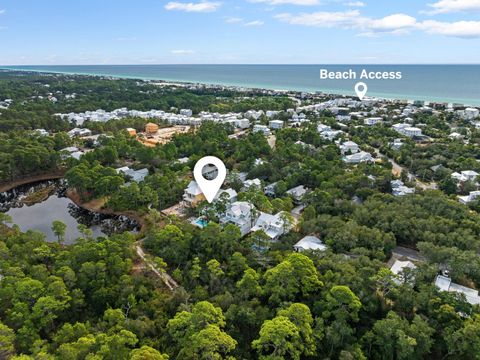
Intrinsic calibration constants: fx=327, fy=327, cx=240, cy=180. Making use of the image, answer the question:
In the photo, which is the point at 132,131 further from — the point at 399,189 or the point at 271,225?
the point at 399,189

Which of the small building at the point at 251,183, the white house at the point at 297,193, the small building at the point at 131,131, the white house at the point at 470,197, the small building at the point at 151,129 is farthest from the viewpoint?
the small building at the point at 151,129

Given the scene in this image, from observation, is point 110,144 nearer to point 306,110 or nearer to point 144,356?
point 144,356

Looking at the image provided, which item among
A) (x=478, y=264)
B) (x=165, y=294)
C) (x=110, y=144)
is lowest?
(x=165, y=294)

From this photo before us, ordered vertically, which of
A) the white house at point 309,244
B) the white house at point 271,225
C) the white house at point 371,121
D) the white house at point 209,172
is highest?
the white house at point 371,121

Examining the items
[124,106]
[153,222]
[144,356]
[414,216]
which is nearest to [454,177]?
[414,216]

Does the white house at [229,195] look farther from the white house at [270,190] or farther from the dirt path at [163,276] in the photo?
the dirt path at [163,276]

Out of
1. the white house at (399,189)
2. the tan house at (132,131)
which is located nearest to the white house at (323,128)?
the white house at (399,189)
